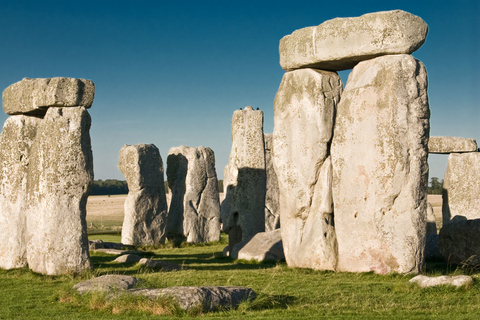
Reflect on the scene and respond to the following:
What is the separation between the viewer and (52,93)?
11297 mm

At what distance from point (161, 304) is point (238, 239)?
32.2ft

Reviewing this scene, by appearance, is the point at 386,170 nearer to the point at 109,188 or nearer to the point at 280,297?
A: the point at 280,297

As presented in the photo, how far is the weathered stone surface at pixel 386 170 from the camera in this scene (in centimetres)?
1110

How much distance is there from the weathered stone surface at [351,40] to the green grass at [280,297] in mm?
4072

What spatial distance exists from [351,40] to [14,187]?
23.3 feet

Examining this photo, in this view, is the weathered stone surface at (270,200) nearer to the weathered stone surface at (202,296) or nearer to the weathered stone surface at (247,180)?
the weathered stone surface at (247,180)

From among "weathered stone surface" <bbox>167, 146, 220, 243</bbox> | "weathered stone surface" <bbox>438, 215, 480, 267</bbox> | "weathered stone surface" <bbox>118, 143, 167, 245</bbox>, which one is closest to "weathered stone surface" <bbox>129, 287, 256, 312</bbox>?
"weathered stone surface" <bbox>438, 215, 480, 267</bbox>

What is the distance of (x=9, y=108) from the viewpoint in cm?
1233

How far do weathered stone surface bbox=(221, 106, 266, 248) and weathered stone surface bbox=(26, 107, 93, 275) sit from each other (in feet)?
19.6

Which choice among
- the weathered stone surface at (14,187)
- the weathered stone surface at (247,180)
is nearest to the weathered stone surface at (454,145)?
the weathered stone surface at (247,180)

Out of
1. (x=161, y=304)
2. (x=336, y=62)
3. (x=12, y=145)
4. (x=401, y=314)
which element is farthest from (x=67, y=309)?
(x=336, y=62)

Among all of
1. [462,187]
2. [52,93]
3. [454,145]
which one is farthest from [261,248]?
[454,145]

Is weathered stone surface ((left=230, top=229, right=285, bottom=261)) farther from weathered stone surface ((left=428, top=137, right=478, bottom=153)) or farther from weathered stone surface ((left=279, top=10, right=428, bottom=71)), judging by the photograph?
weathered stone surface ((left=428, top=137, right=478, bottom=153))

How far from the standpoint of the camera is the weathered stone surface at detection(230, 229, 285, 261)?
14369mm
